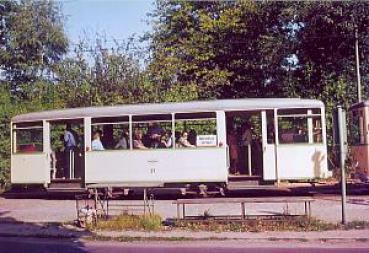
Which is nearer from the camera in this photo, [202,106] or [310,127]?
[310,127]

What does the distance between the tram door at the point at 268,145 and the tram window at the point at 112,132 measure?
431 cm

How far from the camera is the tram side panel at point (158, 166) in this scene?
1761cm

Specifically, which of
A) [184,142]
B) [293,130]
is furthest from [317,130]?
[184,142]

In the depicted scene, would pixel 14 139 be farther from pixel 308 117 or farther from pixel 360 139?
pixel 360 139

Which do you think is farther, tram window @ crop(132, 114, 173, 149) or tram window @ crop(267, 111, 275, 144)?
tram window @ crop(132, 114, 173, 149)

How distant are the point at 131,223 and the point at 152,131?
564 cm

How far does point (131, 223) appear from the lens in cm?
1311

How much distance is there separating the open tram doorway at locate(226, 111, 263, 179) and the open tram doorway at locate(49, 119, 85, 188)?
4920 mm

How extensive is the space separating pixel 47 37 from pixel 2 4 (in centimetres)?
339

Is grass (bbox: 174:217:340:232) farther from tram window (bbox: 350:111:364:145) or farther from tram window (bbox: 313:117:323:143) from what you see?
tram window (bbox: 350:111:364:145)

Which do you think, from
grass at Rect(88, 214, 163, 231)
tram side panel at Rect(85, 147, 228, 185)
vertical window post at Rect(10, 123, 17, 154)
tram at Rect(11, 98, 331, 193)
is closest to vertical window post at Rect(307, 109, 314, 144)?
tram at Rect(11, 98, 331, 193)

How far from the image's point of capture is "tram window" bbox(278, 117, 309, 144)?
17438 mm

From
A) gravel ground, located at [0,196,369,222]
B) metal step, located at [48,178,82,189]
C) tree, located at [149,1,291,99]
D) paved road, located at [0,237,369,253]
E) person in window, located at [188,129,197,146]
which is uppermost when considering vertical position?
tree, located at [149,1,291,99]

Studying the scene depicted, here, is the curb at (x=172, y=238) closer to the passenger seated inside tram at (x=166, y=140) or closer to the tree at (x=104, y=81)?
the passenger seated inside tram at (x=166, y=140)
